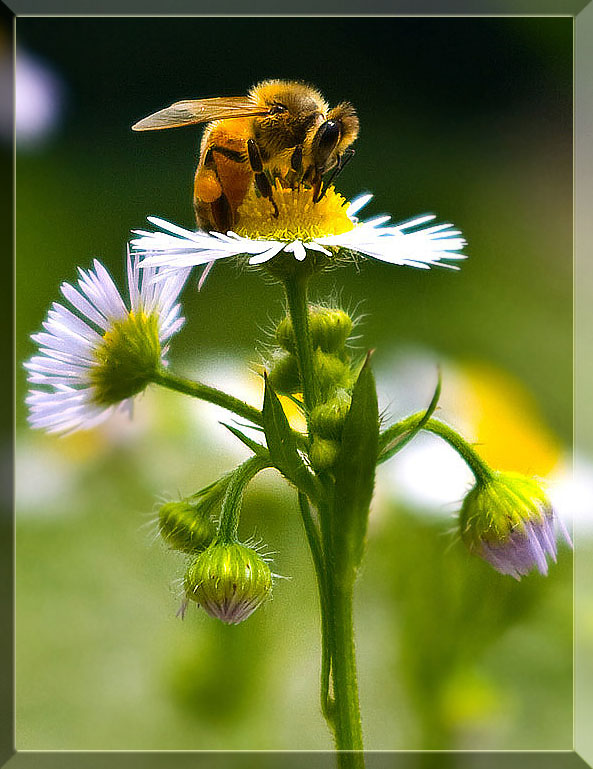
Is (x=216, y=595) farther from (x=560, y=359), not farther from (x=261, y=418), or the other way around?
(x=560, y=359)

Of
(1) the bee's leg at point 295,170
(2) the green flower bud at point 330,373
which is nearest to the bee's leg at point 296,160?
(1) the bee's leg at point 295,170

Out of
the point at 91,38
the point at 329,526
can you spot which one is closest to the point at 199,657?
the point at 329,526

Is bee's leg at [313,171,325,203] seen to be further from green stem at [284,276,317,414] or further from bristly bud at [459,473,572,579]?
bristly bud at [459,473,572,579]

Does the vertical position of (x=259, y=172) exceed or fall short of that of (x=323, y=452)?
it exceeds it

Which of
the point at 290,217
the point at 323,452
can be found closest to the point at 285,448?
the point at 323,452

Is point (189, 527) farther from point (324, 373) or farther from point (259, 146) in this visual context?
point (259, 146)

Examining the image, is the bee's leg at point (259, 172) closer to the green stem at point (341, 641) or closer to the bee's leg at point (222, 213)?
the bee's leg at point (222, 213)
